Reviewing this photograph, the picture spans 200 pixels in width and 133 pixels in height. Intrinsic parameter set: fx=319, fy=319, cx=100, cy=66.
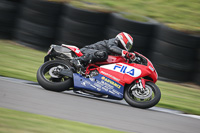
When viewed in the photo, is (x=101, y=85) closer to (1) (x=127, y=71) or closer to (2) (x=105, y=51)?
(1) (x=127, y=71)

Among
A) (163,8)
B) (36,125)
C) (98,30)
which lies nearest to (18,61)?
(98,30)

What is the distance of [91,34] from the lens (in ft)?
32.4

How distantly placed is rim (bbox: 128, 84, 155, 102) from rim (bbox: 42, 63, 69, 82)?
1.42m

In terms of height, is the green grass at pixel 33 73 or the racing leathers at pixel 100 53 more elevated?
the racing leathers at pixel 100 53

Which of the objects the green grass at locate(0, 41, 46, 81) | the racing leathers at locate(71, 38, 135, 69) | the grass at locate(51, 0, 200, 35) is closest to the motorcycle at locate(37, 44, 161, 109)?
the racing leathers at locate(71, 38, 135, 69)

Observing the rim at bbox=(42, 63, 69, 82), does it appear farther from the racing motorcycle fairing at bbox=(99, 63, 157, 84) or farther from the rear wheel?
the racing motorcycle fairing at bbox=(99, 63, 157, 84)

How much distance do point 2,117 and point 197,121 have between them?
364 cm

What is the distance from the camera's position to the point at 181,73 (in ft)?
30.7

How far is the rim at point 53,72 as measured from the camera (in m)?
6.48

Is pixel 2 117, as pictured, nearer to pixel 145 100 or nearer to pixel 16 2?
pixel 145 100

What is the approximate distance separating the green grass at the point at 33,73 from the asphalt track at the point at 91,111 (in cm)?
78

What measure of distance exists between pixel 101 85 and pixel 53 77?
3.27ft

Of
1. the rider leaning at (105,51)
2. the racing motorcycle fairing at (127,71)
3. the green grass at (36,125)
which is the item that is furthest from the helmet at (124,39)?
the green grass at (36,125)

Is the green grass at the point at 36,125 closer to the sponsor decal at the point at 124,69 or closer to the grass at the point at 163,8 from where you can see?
the sponsor decal at the point at 124,69
